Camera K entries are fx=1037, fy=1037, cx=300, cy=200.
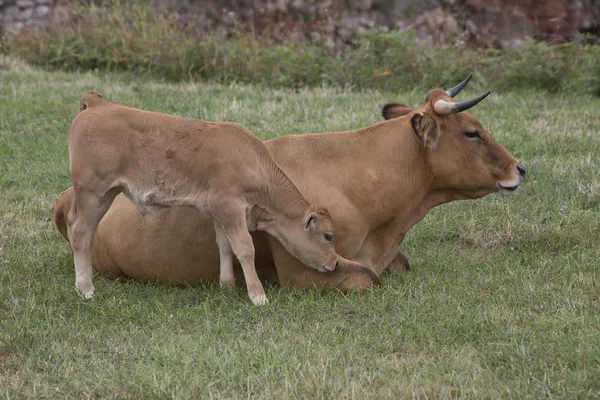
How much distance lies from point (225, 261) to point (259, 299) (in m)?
0.44

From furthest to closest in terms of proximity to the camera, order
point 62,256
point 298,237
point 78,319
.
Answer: point 62,256 < point 298,237 < point 78,319

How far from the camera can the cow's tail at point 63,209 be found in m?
7.84

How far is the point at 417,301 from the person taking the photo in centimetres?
669

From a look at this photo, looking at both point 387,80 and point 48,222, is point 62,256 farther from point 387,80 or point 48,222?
point 387,80

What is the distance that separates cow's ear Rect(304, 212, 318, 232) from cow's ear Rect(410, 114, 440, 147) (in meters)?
1.04

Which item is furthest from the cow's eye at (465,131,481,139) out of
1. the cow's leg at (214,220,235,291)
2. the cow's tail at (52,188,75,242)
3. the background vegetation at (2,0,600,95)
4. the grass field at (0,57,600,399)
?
the background vegetation at (2,0,600,95)

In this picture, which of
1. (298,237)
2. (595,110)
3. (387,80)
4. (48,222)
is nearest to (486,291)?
(298,237)

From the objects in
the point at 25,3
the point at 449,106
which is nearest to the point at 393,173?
the point at 449,106

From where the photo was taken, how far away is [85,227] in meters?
6.92

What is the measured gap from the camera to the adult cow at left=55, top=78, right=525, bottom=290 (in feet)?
23.6

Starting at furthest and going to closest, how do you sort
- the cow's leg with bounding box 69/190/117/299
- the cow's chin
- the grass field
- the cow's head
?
the cow's chin
the cow's head
the cow's leg with bounding box 69/190/117/299
the grass field

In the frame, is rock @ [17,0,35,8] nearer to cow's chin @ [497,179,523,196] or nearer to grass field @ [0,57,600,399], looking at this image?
grass field @ [0,57,600,399]

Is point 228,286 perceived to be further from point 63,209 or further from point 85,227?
point 63,209

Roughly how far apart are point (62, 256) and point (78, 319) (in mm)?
1622
